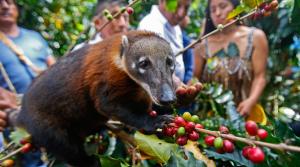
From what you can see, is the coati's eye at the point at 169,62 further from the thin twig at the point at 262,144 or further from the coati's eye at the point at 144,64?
the thin twig at the point at 262,144

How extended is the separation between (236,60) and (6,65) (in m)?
1.82

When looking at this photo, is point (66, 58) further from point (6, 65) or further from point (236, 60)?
point (236, 60)

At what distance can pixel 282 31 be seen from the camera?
4410 mm

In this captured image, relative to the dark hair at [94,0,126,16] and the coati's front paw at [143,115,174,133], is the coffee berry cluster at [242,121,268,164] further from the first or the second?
the dark hair at [94,0,126,16]

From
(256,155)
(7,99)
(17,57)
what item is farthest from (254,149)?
(17,57)

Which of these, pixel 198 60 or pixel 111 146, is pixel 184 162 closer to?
pixel 111 146

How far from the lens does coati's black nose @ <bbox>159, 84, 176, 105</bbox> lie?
1.77 metres

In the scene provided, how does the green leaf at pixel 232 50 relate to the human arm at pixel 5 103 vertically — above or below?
below

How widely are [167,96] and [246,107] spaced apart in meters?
1.89

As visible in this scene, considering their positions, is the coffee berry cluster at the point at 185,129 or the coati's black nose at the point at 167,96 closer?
the coffee berry cluster at the point at 185,129

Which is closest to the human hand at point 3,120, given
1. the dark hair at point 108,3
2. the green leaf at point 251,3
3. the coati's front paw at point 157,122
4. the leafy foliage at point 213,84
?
the leafy foliage at point 213,84

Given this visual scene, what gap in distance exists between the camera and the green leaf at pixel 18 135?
2.00m

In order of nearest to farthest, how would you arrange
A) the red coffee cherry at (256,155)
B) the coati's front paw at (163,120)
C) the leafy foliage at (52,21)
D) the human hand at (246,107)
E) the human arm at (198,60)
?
the red coffee cherry at (256,155)
the coati's front paw at (163,120)
the human hand at (246,107)
the human arm at (198,60)
the leafy foliage at (52,21)

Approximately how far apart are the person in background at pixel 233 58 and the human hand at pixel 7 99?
1699 millimetres
